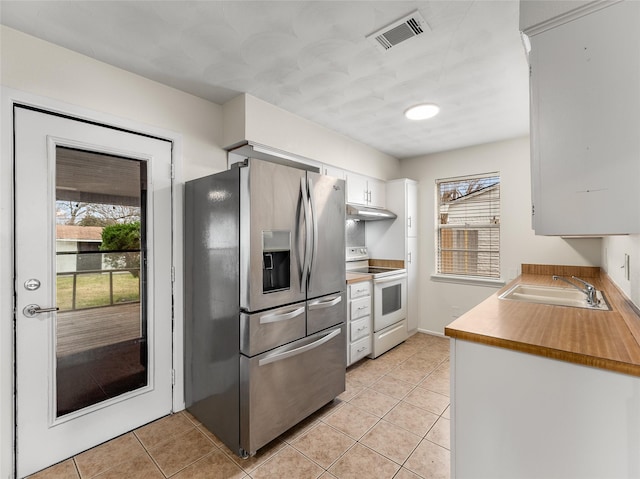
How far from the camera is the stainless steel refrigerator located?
1893mm

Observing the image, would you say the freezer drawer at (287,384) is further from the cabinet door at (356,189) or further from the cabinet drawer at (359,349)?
the cabinet door at (356,189)

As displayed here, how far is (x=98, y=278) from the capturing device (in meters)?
2.03

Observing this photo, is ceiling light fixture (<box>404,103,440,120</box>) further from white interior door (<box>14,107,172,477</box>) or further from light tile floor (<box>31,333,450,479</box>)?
light tile floor (<box>31,333,450,479</box>)

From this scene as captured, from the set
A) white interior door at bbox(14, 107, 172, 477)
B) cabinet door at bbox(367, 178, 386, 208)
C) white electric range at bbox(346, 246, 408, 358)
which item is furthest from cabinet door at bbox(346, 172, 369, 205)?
white interior door at bbox(14, 107, 172, 477)

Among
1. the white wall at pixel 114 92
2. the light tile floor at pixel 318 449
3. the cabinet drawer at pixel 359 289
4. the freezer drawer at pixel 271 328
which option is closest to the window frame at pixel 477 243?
the cabinet drawer at pixel 359 289

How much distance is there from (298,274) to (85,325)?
4.65ft

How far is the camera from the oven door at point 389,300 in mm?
3391

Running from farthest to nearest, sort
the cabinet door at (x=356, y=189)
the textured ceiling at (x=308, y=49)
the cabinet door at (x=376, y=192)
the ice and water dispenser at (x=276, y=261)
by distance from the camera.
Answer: the cabinet door at (x=376, y=192)
the cabinet door at (x=356, y=189)
the ice and water dispenser at (x=276, y=261)
the textured ceiling at (x=308, y=49)

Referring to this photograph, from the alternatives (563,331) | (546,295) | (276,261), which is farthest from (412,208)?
(563,331)

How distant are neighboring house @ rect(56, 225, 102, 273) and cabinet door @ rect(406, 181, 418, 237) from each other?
336 cm

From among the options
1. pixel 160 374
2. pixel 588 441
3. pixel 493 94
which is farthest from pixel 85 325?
pixel 493 94

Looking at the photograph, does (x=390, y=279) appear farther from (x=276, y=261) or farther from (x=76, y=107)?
(x=76, y=107)

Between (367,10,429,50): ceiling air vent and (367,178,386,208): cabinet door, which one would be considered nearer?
(367,10,429,50): ceiling air vent

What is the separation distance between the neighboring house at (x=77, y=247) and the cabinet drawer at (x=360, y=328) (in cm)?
224
